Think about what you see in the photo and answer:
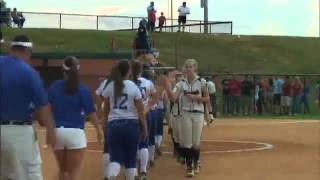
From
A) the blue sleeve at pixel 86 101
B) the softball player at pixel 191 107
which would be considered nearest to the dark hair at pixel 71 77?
the blue sleeve at pixel 86 101

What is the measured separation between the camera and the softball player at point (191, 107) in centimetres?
1340

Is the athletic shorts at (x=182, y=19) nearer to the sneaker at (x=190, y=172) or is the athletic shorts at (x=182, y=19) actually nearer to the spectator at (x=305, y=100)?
the spectator at (x=305, y=100)

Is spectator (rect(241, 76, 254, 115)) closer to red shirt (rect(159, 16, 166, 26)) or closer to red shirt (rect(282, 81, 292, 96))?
red shirt (rect(282, 81, 292, 96))

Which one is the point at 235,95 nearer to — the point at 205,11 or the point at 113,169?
the point at 205,11

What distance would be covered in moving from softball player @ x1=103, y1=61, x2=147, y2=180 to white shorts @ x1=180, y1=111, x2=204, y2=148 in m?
2.92

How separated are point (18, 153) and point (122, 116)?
2.80m

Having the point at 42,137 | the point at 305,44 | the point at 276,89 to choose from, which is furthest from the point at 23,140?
the point at 305,44

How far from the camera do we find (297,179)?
13.0 meters

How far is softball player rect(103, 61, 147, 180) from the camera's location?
1037cm

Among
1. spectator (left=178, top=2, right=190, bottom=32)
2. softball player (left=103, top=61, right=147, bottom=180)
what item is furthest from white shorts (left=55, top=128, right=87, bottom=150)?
spectator (left=178, top=2, right=190, bottom=32)

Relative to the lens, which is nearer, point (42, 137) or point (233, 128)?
point (42, 137)

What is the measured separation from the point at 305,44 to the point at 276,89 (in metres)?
25.0

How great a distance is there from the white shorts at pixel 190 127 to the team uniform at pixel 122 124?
297 centimetres

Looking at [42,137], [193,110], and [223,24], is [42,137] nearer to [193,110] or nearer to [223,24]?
[193,110]
